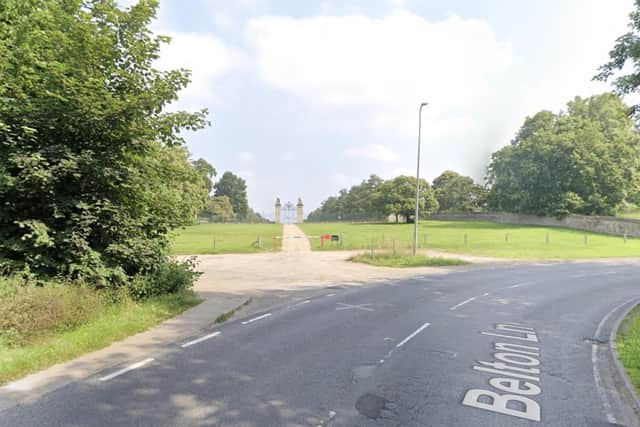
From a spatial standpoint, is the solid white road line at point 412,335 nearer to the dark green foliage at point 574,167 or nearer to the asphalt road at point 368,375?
the asphalt road at point 368,375

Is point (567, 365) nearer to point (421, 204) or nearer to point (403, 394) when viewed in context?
point (403, 394)

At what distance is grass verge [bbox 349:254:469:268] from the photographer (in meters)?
22.4

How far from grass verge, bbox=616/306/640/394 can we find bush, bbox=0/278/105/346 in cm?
997

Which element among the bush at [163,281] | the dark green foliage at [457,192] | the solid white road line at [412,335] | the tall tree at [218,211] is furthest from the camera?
the tall tree at [218,211]

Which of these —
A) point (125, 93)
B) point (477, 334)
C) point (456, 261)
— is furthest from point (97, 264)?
point (456, 261)

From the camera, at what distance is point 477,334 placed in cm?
850

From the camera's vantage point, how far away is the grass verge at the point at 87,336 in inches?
239

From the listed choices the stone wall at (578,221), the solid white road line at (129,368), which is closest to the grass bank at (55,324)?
the solid white road line at (129,368)

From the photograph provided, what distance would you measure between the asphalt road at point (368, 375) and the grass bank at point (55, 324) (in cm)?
125

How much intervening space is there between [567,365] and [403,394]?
3522 millimetres

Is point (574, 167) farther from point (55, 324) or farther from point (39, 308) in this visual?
point (39, 308)

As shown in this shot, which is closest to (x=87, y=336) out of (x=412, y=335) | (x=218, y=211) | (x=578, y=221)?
(x=412, y=335)

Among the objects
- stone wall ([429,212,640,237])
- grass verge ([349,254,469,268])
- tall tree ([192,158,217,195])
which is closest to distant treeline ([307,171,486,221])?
stone wall ([429,212,640,237])

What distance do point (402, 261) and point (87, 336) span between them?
1823 centimetres
